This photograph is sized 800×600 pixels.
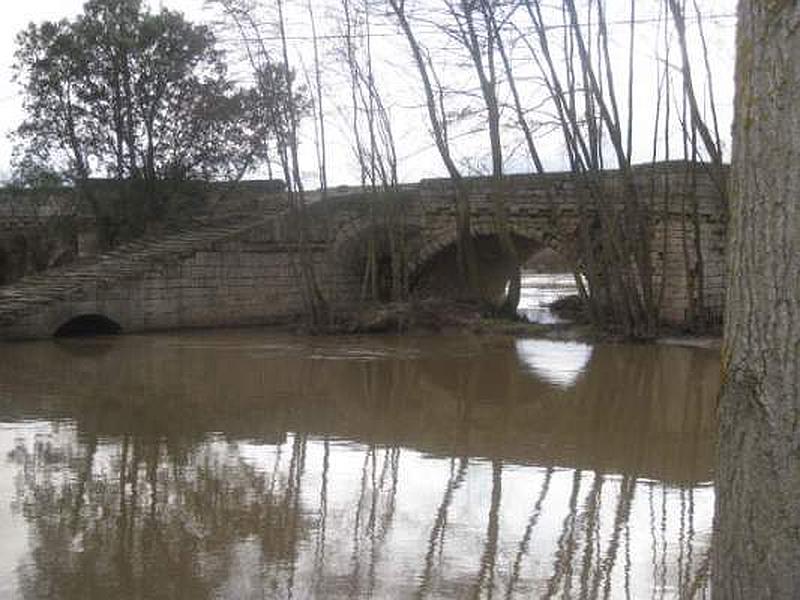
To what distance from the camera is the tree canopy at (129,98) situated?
2144cm

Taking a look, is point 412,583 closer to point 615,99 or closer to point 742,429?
point 742,429

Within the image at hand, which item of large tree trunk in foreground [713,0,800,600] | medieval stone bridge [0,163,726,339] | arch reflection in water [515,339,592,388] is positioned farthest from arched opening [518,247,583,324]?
large tree trunk in foreground [713,0,800,600]

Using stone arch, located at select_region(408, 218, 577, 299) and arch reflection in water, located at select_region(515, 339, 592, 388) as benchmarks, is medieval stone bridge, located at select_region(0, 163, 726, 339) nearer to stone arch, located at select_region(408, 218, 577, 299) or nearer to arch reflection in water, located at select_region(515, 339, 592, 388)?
stone arch, located at select_region(408, 218, 577, 299)

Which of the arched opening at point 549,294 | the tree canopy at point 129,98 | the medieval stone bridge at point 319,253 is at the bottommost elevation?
the arched opening at point 549,294

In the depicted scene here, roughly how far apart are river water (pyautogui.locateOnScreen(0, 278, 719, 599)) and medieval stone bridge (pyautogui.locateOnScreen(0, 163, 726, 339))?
5378 mm

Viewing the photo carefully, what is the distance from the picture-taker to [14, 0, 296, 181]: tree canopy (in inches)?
844

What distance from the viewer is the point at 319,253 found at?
71.3ft

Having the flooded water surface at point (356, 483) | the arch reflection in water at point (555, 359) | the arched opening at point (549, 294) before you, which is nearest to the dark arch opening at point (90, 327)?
the flooded water surface at point (356, 483)

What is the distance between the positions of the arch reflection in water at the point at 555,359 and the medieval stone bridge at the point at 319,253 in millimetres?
2137

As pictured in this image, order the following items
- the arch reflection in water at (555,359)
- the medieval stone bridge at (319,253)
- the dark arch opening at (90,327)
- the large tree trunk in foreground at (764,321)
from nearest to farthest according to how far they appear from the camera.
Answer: the large tree trunk in foreground at (764,321), the arch reflection in water at (555,359), the medieval stone bridge at (319,253), the dark arch opening at (90,327)

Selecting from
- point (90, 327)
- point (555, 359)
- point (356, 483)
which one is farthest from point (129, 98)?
point (356, 483)

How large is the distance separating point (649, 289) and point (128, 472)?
11.0m

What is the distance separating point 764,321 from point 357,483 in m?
4.71

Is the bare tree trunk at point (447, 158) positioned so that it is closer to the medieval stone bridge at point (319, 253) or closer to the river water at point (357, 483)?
the medieval stone bridge at point (319, 253)
